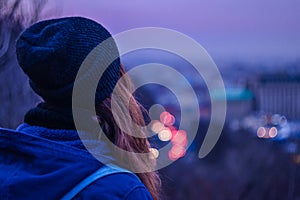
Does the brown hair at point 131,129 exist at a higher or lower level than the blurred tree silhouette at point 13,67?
higher

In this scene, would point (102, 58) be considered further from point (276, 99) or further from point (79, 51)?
point (276, 99)

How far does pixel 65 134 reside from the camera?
119cm

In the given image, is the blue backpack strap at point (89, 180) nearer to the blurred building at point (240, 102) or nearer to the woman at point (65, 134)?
the woman at point (65, 134)

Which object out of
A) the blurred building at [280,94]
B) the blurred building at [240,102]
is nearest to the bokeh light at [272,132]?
the blurred building at [280,94]

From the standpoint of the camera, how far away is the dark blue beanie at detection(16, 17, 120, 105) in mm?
1164

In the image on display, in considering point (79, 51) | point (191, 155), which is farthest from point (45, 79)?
point (191, 155)

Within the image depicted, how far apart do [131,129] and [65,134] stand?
0.19 m

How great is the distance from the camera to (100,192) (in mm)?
1025

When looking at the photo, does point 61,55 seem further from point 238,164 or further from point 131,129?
point 238,164

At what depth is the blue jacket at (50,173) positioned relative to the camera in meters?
1.04

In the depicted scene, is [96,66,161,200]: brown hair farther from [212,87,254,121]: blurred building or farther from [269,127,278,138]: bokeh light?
[212,87,254,121]: blurred building

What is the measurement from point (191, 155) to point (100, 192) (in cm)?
1025

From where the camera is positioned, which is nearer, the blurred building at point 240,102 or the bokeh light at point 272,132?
the bokeh light at point 272,132

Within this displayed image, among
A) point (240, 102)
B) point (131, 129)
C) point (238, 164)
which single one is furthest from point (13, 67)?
point (240, 102)
